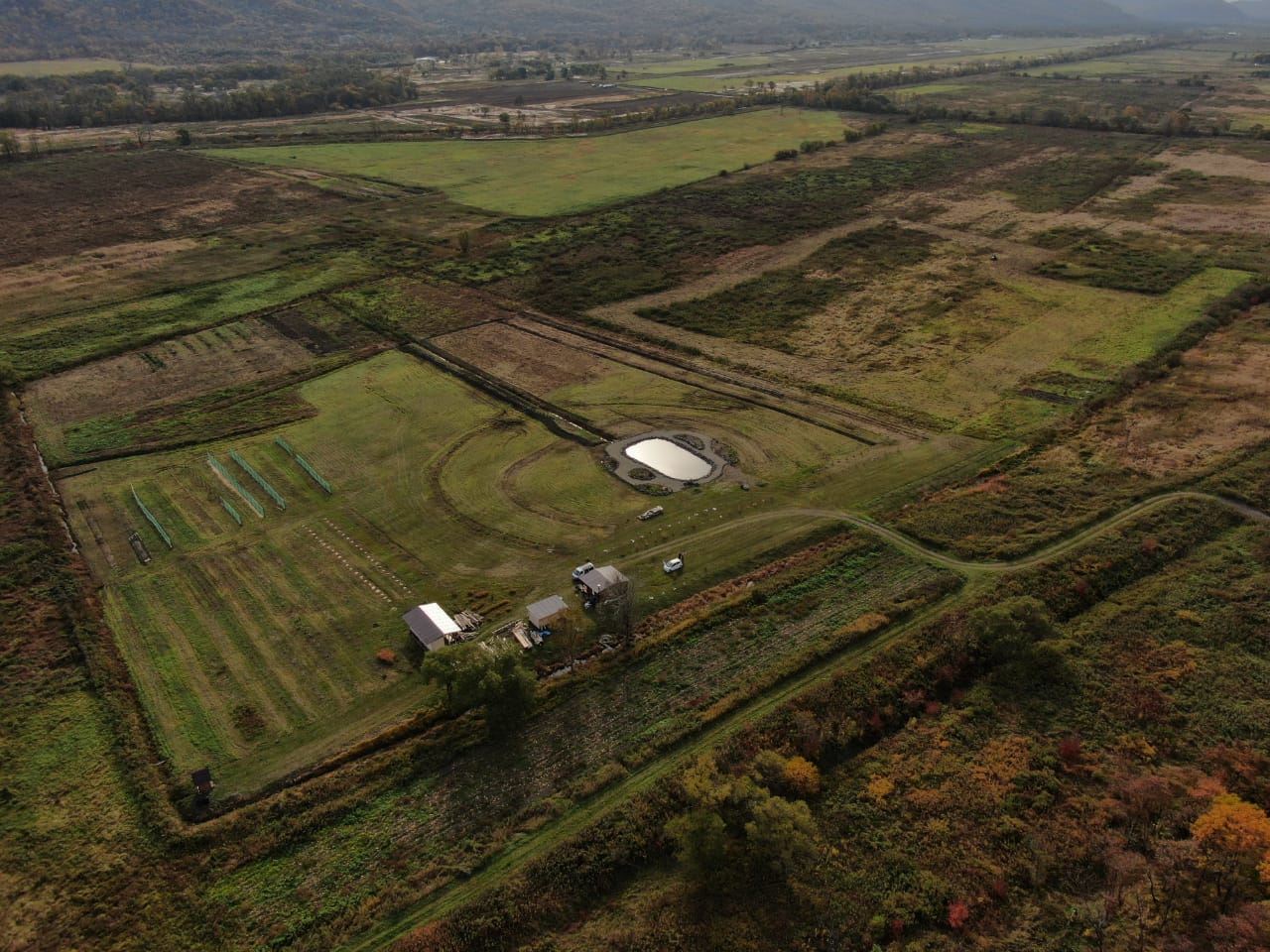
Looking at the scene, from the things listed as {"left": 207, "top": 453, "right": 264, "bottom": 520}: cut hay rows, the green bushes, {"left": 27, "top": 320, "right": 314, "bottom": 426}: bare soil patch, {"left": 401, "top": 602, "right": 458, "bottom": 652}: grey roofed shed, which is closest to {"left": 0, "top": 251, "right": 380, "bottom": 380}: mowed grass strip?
{"left": 27, "top": 320, "right": 314, "bottom": 426}: bare soil patch

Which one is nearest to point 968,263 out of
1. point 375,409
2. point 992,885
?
point 375,409

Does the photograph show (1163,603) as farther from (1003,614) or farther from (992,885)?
(992,885)

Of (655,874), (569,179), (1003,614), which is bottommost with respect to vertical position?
(655,874)

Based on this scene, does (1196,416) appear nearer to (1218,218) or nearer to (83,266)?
(1218,218)

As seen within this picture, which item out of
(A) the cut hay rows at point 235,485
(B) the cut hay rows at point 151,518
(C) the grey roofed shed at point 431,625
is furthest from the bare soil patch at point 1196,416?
(B) the cut hay rows at point 151,518

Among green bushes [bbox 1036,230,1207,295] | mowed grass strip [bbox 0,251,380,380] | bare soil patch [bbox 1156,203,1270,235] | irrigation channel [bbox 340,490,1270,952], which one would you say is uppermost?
bare soil patch [bbox 1156,203,1270,235]

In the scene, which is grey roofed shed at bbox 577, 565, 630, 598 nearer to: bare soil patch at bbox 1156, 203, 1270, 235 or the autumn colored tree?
the autumn colored tree
